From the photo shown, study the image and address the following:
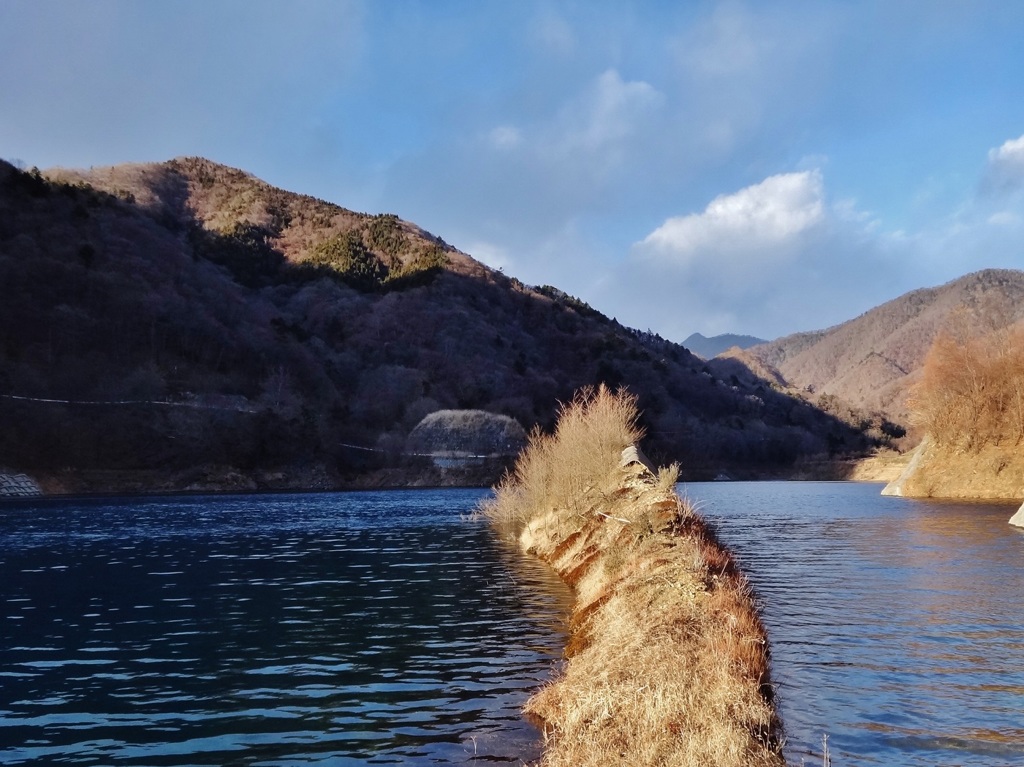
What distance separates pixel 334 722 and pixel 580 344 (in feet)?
569

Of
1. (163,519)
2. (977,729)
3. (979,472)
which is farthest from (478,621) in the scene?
(979,472)

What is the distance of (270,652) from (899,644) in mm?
11895

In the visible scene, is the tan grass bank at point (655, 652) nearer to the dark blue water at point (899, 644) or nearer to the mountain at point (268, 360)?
the dark blue water at point (899, 644)

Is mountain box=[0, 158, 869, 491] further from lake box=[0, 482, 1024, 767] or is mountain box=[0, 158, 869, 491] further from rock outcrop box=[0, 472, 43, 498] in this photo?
lake box=[0, 482, 1024, 767]

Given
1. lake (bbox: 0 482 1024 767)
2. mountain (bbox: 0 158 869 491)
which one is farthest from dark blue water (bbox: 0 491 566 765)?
mountain (bbox: 0 158 869 491)

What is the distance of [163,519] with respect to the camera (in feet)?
166

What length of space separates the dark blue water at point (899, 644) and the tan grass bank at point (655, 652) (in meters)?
0.90

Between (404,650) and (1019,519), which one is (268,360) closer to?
(1019,519)

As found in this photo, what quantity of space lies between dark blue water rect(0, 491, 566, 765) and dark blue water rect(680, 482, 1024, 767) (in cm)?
421

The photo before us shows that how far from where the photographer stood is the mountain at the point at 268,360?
8481 centimetres

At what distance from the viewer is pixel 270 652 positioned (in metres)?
16.3

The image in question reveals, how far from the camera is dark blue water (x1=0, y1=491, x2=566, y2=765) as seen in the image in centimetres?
1101

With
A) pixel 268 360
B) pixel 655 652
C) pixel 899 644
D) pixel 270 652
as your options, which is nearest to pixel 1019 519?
pixel 899 644

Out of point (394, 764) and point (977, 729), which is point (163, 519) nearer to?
point (394, 764)
